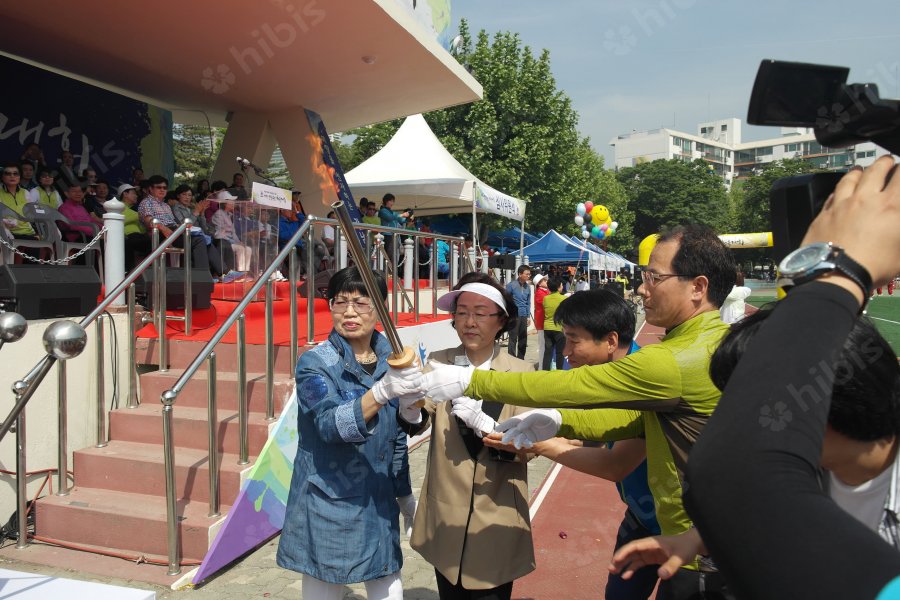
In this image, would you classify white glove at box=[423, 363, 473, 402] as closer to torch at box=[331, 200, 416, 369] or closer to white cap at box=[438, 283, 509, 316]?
torch at box=[331, 200, 416, 369]

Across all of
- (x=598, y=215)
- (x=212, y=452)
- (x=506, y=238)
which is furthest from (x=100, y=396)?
(x=506, y=238)

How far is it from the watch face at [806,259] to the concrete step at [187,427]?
167 inches

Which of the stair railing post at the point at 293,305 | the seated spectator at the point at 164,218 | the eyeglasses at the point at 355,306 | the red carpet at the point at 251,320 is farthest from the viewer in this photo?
the seated spectator at the point at 164,218

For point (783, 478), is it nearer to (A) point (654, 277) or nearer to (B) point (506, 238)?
(A) point (654, 277)

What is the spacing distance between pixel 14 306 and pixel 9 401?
0.78m

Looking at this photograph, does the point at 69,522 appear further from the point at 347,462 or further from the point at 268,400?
the point at 347,462

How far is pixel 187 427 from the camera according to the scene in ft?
15.2

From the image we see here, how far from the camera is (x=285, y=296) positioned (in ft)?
24.6

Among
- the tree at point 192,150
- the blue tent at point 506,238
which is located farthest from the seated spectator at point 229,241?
the tree at point 192,150

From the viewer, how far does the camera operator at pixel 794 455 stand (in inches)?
24.1

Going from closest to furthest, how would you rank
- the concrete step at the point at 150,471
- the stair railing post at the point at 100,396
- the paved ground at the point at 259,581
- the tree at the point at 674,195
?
the paved ground at the point at 259,581 → the concrete step at the point at 150,471 → the stair railing post at the point at 100,396 → the tree at the point at 674,195

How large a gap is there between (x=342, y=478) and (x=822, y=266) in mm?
2060

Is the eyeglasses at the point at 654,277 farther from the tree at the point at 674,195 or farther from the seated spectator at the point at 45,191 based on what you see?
the tree at the point at 674,195

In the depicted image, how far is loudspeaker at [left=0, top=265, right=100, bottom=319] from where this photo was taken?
4695 millimetres
